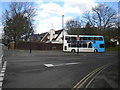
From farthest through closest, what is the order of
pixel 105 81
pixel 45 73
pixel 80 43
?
1. pixel 80 43
2. pixel 45 73
3. pixel 105 81

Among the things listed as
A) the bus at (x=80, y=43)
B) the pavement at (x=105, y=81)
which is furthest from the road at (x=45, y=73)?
the bus at (x=80, y=43)

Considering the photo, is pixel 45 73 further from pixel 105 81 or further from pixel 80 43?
pixel 80 43

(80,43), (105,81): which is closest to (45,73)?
(105,81)

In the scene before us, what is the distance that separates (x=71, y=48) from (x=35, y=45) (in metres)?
14.3

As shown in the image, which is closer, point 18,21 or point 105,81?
point 105,81

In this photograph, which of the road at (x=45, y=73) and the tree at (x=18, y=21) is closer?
the road at (x=45, y=73)

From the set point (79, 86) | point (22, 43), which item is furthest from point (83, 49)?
point (79, 86)

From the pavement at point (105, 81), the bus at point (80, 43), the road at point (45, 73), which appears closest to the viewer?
the pavement at point (105, 81)

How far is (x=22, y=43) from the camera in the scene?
1909 inches

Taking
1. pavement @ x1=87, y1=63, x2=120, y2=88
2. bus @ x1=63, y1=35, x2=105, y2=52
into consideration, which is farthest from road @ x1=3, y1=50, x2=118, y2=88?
bus @ x1=63, y1=35, x2=105, y2=52

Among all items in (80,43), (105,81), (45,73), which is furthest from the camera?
(80,43)

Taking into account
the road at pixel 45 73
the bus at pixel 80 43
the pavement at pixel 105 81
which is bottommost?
the pavement at pixel 105 81

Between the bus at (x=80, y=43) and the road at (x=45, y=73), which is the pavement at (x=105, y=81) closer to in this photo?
the road at (x=45, y=73)

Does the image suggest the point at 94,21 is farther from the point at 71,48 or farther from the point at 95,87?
the point at 95,87
